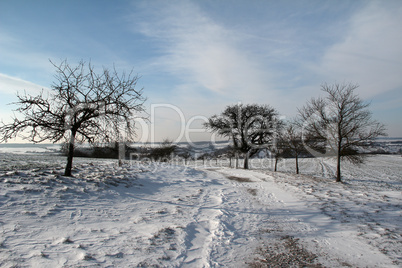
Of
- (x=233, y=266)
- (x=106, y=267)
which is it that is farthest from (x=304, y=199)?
(x=106, y=267)

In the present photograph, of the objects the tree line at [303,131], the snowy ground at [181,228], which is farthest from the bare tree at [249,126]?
the snowy ground at [181,228]

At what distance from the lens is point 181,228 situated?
600 centimetres

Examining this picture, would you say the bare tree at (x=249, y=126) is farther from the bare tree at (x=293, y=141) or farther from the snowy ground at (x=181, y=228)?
the snowy ground at (x=181, y=228)

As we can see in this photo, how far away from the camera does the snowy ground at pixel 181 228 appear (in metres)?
4.35

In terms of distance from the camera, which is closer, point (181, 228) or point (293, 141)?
point (181, 228)

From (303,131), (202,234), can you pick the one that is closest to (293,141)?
(303,131)

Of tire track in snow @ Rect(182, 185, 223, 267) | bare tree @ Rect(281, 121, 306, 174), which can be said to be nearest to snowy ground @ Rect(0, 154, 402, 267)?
tire track in snow @ Rect(182, 185, 223, 267)

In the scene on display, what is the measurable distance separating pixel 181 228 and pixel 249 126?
2497cm

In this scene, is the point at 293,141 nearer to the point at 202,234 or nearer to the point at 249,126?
the point at 249,126

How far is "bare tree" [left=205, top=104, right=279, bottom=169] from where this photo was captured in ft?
95.1

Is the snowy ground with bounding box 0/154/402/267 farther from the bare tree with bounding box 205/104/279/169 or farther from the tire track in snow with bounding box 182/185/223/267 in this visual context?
the bare tree with bounding box 205/104/279/169

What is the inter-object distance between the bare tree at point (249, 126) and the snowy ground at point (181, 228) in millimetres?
19360

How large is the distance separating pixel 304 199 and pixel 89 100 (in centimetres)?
1122

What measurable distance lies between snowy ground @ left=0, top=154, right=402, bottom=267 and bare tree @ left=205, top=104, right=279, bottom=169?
19.4 m
